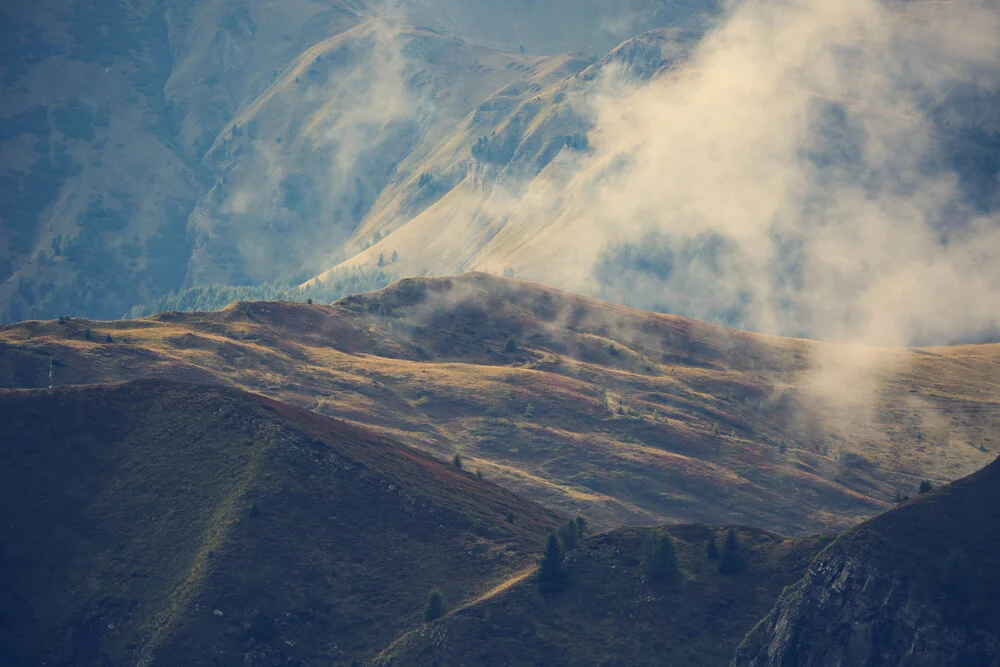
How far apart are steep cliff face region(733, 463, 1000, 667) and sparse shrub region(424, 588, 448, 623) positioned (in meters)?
28.0

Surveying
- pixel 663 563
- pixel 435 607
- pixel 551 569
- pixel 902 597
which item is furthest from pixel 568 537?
pixel 902 597

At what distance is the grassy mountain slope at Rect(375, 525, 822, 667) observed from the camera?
113m

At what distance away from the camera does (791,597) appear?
11056 cm

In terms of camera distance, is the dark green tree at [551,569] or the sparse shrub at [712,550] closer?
the dark green tree at [551,569]

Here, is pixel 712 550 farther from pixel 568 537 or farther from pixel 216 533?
pixel 216 533

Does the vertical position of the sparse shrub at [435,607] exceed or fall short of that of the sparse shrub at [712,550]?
it falls short

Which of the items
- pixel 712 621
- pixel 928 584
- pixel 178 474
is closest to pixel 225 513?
pixel 178 474

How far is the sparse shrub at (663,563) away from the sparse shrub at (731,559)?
4.77m

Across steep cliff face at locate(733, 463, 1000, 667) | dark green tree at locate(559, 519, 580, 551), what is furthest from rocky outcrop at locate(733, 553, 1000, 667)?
dark green tree at locate(559, 519, 580, 551)

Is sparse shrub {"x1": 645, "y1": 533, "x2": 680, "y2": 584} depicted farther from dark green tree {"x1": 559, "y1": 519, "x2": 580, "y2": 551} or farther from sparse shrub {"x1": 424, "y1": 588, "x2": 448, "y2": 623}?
sparse shrub {"x1": 424, "y1": 588, "x2": 448, "y2": 623}

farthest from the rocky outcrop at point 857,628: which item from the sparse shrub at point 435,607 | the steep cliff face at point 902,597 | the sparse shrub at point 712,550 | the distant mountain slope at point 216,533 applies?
the distant mountain slope at point 216,533

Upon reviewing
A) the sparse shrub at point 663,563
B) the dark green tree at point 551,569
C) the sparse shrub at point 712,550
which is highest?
the sparse shrub at point 712,550

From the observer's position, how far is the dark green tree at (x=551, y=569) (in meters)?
122

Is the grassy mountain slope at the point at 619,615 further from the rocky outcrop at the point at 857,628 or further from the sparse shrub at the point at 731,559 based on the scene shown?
the rocky outcrop at the point at 857,628
